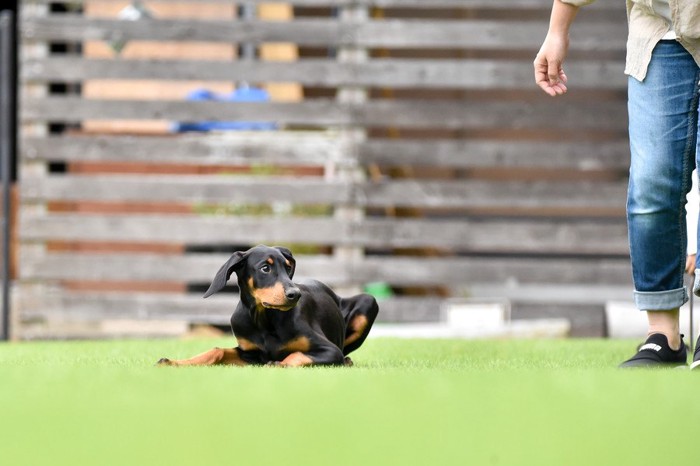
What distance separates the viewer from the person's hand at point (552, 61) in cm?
370

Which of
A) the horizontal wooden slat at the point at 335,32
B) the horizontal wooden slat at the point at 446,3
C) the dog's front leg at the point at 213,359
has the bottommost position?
the dog's front leg at the point at 213,359

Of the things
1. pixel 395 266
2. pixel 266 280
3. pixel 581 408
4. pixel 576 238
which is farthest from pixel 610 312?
pixel 581 408

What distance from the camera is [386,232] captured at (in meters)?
7.78

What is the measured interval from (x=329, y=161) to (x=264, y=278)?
4343mm

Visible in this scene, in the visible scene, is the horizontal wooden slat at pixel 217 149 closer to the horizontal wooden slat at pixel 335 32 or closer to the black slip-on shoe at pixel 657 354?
the horizontal wooden slat at pixel 335 32

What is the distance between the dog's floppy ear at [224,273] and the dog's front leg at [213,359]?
0.62 feet

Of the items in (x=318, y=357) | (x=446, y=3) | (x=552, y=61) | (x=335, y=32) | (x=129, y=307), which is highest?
(x=446, y=3)

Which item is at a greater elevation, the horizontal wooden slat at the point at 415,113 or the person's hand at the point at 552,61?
the person's hand at the point at 552,61

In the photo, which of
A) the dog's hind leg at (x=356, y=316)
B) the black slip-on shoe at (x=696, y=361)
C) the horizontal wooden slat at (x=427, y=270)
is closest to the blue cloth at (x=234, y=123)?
the horizontal wooden slat at (x=427, y=270)

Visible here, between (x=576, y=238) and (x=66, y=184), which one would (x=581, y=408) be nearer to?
(x=576, y=238)

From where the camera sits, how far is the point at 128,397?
2.31 meters

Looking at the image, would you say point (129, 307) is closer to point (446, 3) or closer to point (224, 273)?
point (446, 3)

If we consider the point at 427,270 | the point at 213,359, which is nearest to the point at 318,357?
the point at 213,359

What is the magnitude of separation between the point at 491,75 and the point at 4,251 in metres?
3.44
